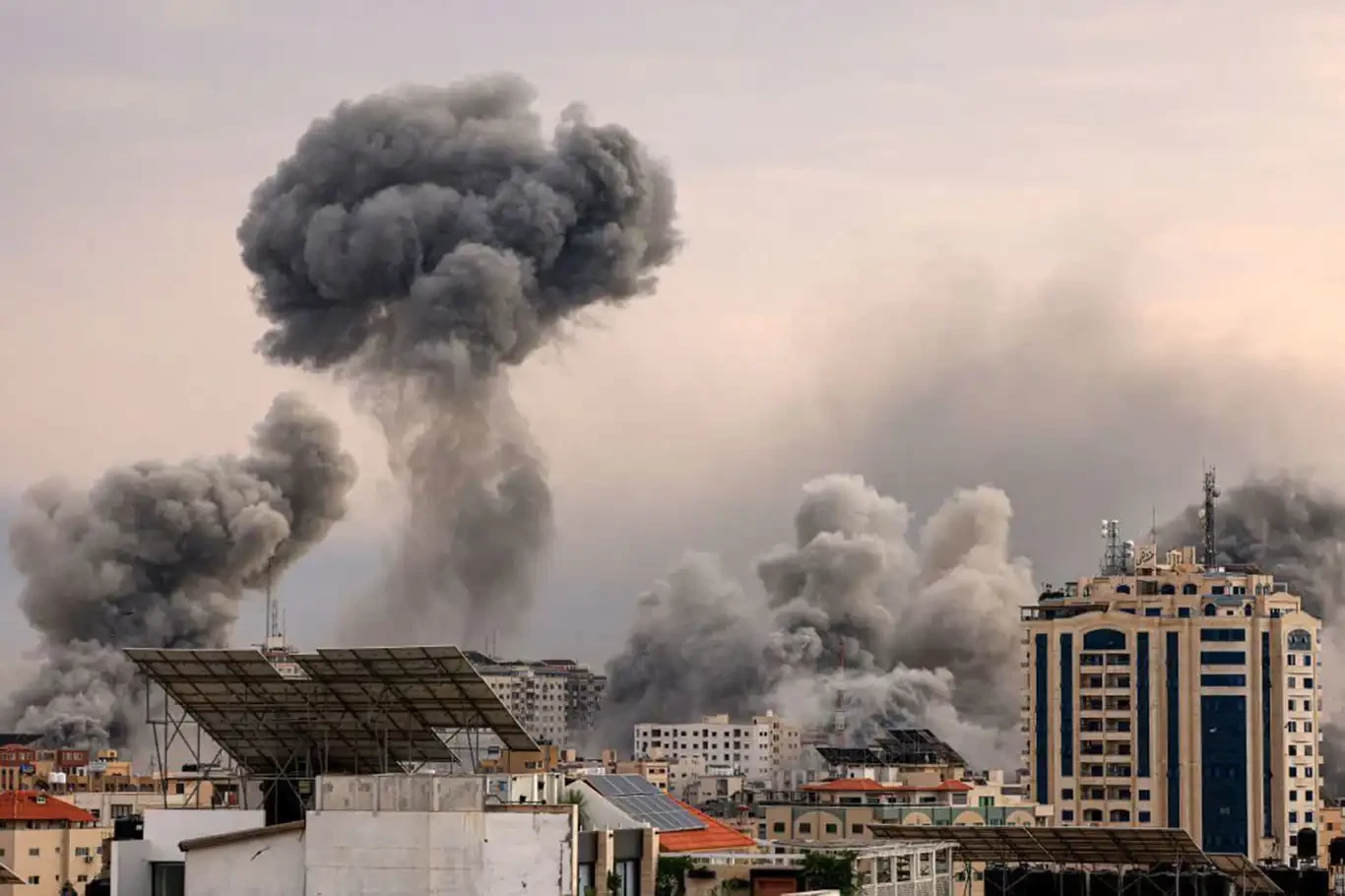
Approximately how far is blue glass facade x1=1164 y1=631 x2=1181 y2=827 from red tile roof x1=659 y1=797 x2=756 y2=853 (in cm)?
6565

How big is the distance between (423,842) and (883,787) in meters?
78.1

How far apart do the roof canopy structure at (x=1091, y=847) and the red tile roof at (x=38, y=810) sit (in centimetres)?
3730

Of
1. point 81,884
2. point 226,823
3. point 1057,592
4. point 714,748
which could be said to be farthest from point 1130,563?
point 226,823

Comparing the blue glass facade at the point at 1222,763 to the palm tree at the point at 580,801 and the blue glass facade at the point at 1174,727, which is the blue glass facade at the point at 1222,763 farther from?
the palm tree at the point at 580,801

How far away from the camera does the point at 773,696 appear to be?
567ft

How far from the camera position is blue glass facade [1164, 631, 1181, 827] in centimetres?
11569

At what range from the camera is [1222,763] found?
11556 cm

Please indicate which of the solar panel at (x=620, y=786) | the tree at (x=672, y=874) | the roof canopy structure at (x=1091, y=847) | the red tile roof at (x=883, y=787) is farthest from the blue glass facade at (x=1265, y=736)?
the tree at (x=672, y=874)

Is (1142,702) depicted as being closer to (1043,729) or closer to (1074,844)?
(1043,729)

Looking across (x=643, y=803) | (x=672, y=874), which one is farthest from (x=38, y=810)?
(x=672, y=874)

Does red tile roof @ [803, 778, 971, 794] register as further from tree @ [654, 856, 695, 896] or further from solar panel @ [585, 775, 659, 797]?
tree @ [654, 856, 695, 896]

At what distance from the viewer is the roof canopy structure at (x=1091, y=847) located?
54625mm

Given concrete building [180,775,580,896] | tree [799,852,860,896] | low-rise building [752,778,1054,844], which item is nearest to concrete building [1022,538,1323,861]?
low-rise building [752,778,1054,844]

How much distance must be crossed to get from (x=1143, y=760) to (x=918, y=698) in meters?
45.1
